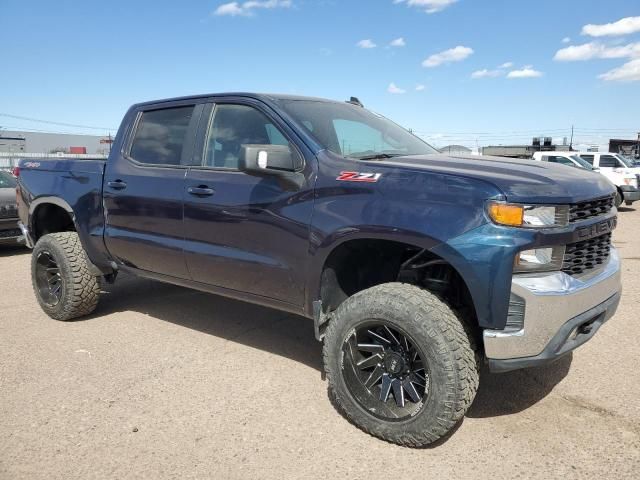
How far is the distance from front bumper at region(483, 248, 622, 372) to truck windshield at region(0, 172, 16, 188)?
364 inches

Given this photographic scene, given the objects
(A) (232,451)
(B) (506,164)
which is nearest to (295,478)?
(A) (232,451)

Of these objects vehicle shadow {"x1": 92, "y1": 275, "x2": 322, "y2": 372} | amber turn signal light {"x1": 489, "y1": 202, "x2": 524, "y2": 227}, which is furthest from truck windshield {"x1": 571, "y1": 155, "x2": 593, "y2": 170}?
amber turn signal light {"x1": 489, "y1": 202, "x2": 524, "y2": 227}

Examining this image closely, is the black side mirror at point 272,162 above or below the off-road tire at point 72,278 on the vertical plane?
above

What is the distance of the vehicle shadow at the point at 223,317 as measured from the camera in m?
4.35

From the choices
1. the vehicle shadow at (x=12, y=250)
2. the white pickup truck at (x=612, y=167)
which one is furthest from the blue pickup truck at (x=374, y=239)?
the white pickup truck at (x=612, y=167)

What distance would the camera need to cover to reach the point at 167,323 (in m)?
4.93

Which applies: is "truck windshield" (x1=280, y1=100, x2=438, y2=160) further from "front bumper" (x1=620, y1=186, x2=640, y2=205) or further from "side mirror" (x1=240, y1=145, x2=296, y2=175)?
"front bumper" (x1=620, y1=186, x2=640, y2=205)

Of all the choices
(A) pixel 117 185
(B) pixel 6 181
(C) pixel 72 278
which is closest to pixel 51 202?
(C) pixel 72 278

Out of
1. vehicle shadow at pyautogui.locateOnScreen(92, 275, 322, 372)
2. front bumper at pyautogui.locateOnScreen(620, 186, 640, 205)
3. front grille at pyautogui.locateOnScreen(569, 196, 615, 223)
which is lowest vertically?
vehicle shadow at pyautogui.locateOnScreen(92, 275, 322, 372)

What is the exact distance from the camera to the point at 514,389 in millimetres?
3488

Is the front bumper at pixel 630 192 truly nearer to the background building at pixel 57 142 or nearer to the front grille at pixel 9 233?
the front grille at pixel 9 233

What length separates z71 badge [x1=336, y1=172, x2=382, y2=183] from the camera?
2.90m

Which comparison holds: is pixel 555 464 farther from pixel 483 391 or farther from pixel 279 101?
pixel 279 101

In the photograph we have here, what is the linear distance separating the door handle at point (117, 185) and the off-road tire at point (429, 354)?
231 cm
